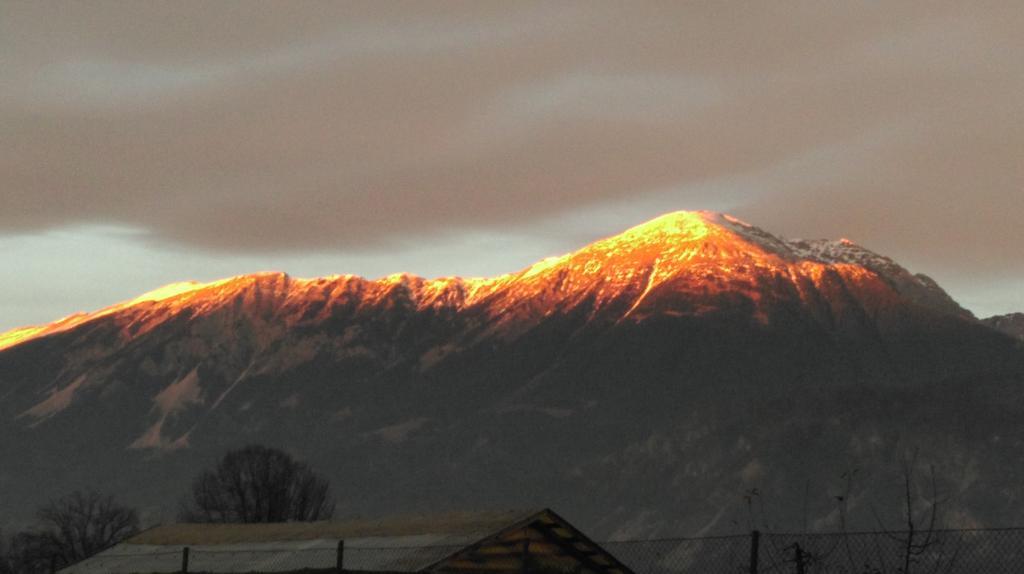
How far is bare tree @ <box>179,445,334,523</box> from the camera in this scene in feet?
464

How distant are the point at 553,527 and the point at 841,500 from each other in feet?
56.6

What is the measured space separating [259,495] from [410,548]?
11463cm

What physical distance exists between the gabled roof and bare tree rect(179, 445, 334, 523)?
90.1 m

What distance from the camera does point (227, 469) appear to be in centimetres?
16238

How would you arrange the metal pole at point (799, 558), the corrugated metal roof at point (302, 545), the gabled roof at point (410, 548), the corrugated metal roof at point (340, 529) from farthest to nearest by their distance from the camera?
the corrugated metal roof at point (340, 529), the corrugated metal roof at point (302, 545), the gabled roof at point (410, 548), the metal pole at point (799, 558)

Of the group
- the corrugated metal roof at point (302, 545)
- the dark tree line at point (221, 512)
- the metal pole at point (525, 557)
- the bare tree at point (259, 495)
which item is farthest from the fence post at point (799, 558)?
the bare tree at point (259, 495)

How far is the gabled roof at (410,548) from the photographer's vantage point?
34.4 m

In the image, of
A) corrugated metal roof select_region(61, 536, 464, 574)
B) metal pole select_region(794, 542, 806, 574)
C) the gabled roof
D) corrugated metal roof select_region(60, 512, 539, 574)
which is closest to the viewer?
metal pole select_region(794, 542, 806, 574)

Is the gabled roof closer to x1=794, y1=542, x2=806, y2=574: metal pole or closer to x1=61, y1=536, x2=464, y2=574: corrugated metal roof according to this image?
x1=61, y1=536, x2=464, y2=574: corrugated metal roof

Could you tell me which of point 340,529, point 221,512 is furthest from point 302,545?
point 221,512

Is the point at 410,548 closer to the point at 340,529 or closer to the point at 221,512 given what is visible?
the point at 340,529

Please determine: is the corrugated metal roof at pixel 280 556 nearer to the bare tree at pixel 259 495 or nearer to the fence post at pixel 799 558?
the fence post at pixel 799 558

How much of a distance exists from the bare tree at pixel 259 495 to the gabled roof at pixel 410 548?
3546 inches

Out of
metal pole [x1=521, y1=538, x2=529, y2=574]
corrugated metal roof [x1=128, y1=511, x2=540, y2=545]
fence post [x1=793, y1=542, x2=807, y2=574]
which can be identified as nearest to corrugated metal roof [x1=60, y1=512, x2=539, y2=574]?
corrugated metal roof [x1=128, y1=511, x2=540, y2=545]
